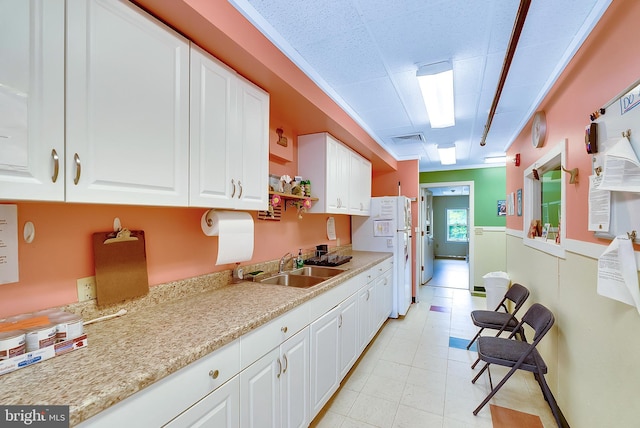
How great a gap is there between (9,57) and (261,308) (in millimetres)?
1282

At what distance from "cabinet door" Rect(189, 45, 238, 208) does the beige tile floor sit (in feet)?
5.64

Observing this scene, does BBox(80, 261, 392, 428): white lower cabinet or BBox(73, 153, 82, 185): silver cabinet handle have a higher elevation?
BBox(73, 153, 82, 185): silver cabinet handle

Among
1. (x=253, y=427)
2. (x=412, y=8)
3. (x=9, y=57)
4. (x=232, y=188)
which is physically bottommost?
(x=253, y=427)

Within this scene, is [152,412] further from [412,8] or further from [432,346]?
[432,346]

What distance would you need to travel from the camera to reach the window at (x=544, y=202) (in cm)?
227

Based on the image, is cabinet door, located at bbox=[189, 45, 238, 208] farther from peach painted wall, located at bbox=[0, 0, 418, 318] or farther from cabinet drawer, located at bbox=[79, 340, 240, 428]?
cabinet drawer, located at bbox=[79, 340, 240, 428]

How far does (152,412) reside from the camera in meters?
0.85

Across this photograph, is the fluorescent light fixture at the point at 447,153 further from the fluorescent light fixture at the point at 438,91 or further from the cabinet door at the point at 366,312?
the cabinet door at the point at 366,312

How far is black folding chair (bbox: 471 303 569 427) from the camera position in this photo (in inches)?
72.8

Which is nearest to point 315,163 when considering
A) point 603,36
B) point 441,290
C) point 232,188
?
point 232,188

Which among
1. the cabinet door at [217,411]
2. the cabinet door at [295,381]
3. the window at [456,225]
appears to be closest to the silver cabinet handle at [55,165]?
the cabinet door at [217,411]

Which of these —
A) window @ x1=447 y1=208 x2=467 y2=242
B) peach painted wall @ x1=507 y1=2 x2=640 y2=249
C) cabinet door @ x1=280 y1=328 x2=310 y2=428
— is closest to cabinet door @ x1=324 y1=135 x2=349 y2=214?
cabinet door @ x1=280 y1=328 x2=310 y2=428

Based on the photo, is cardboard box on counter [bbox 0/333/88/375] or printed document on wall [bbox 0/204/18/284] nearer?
cardboard box on counter [bbox 0/333/88/375]

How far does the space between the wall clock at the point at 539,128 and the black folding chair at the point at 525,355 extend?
148 centimetres
